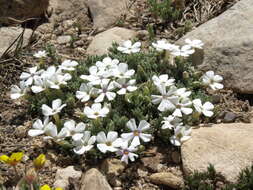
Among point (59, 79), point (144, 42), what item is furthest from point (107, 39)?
point (59, 79)

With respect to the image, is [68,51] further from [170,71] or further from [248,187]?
[248,187]

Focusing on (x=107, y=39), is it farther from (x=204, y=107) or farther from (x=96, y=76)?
(x=204, y=107)

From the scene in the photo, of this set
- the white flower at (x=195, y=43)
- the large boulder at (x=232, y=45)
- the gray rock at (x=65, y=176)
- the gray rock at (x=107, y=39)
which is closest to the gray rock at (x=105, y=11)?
the gray rock at (x=107, y=39)

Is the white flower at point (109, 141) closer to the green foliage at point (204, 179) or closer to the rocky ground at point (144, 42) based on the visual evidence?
the rocky ground at point (144, 42)

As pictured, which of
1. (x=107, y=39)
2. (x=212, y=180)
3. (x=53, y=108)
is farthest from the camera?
(x=107, y=39)

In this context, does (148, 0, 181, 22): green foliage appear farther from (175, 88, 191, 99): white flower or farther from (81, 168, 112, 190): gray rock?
(81, 168, 112, 190): gray rock

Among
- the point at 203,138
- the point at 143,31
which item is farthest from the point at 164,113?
the point at 143,31
